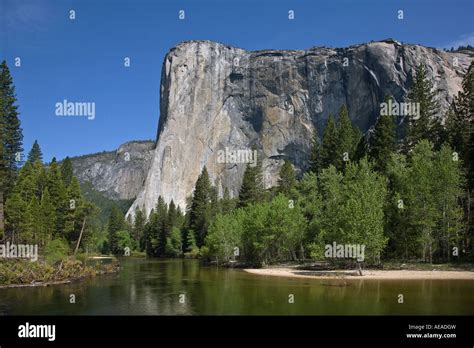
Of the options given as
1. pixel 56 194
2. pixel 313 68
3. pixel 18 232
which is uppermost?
pixel 313 68

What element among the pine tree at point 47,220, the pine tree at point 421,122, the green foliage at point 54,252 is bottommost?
the green foliage at point 54,252

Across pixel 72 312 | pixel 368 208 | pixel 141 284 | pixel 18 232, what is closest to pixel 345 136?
pixel 368 208

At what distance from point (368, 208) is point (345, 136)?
1059 inches

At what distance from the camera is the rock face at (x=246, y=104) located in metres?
143

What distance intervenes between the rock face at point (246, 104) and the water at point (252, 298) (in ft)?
359

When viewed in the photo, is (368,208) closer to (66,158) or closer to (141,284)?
(141,284)

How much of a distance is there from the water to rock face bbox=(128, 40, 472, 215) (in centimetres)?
10934

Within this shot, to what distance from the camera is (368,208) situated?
42.8m

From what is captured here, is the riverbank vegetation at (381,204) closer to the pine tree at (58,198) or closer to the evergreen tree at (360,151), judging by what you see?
the evergreen tree at (360,151)

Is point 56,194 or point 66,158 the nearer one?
point 56,194

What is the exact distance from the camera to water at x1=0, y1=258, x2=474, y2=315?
76.8 feet

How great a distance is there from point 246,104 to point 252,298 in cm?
13639

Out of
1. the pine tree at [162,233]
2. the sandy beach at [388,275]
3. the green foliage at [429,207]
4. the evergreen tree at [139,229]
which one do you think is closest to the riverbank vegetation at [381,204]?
the green foliage at [429,207]

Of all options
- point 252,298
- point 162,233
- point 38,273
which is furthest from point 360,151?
point 162,233
